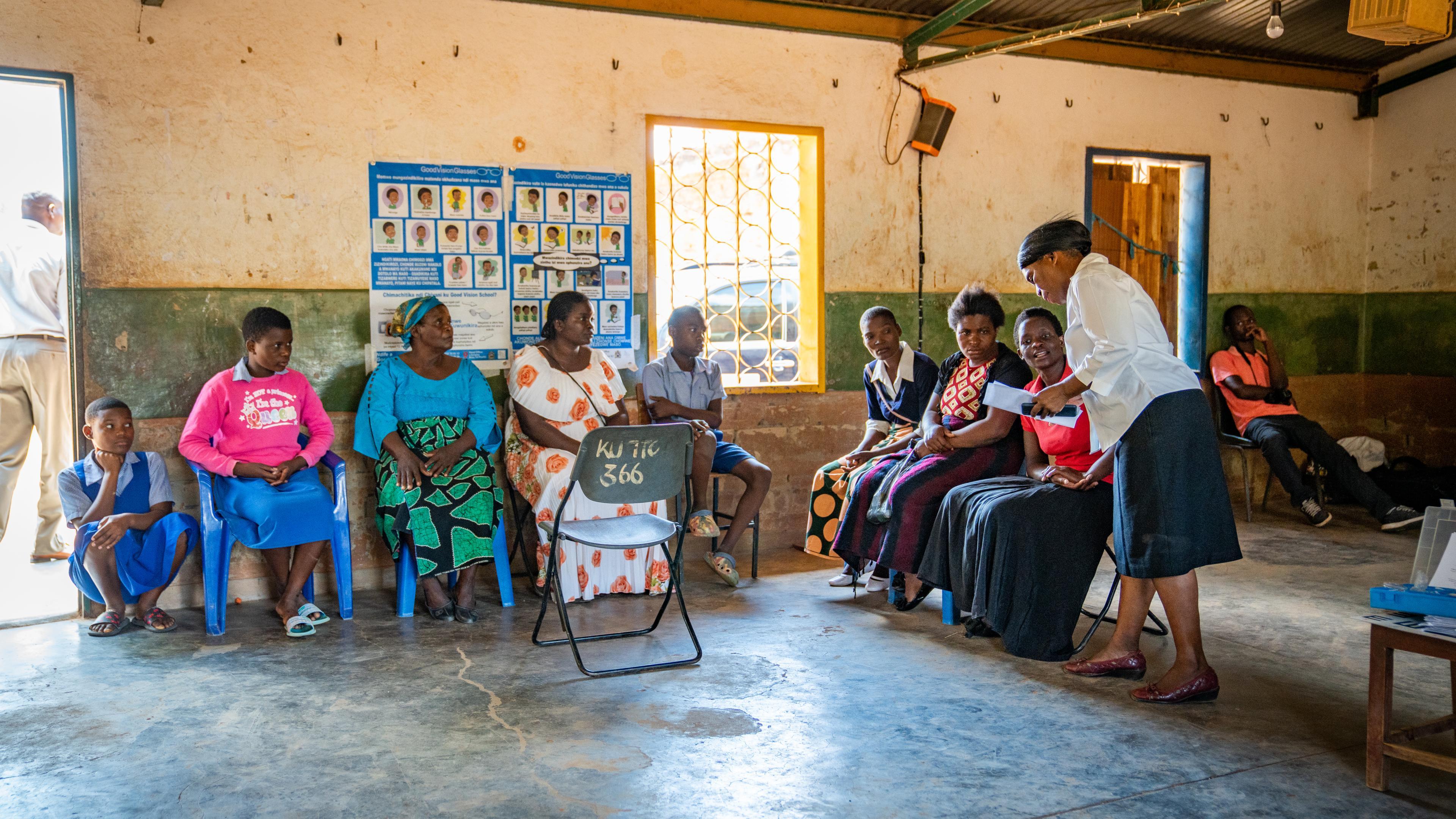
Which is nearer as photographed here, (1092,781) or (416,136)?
(1092,781)

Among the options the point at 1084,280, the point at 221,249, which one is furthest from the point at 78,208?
the point at 1084,280

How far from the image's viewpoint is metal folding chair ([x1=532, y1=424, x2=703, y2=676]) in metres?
3.88

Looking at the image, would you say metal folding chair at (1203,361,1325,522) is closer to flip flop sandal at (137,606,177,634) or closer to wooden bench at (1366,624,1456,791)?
wooden bench at (1366,624,1456,791)

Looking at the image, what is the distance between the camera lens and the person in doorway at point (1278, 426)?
6.60 meters

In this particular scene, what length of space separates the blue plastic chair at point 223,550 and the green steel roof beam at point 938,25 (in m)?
4.05

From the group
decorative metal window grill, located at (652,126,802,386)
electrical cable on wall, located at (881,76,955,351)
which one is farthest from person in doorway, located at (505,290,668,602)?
electrical cable on wall, located at (881,76,955,351)

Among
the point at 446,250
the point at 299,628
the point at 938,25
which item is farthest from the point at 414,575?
the point at 938,25

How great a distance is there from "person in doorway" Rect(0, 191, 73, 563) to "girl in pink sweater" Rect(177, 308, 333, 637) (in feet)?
4.60

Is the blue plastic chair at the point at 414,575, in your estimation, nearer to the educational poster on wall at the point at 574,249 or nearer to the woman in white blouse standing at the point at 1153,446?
the educational poster on wall at the point at 574,249

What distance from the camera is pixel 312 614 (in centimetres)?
449

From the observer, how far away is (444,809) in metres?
2.71

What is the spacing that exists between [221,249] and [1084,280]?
3.91 meters

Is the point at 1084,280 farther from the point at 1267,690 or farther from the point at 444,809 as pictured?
the point at 444,809

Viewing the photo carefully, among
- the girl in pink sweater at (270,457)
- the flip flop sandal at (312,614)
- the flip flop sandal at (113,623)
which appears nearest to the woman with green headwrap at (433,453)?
the girl in pink sweater at (270,457)
